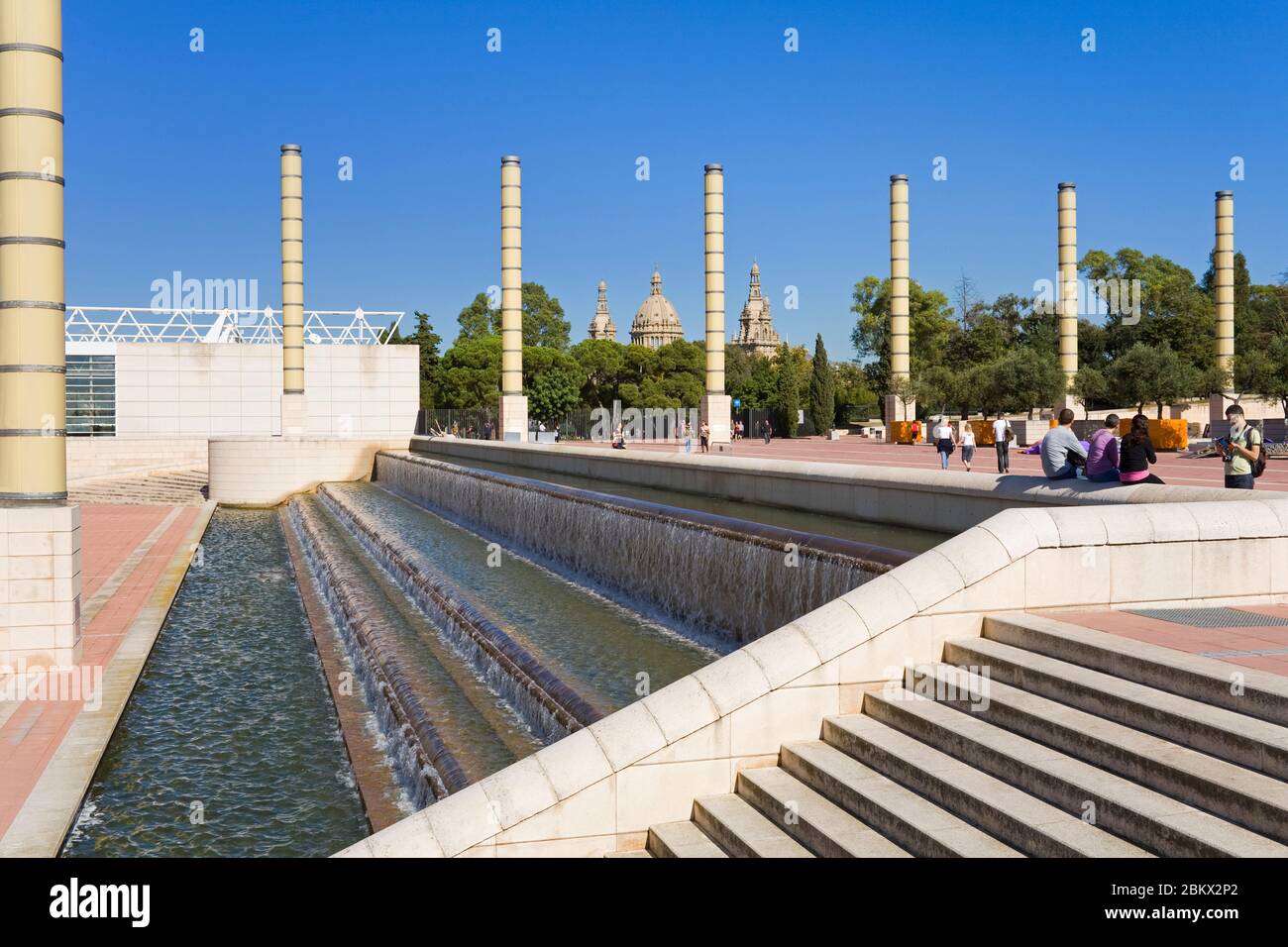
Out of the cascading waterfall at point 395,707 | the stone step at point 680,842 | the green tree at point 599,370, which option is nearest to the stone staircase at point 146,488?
the cascading waterfall at point 395,707

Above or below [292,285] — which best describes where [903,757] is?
below

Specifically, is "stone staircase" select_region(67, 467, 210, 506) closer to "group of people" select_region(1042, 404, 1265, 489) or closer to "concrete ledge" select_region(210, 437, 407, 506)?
"concrete ledge" select_region(210, 437, 407, 506)

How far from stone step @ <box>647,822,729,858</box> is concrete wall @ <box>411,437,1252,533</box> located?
16.0 feet

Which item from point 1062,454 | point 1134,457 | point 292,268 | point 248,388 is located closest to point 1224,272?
point 292,268

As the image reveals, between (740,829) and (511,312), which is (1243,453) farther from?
(511,312)

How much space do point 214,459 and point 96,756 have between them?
35119 millimetres

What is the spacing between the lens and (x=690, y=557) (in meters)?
13.8

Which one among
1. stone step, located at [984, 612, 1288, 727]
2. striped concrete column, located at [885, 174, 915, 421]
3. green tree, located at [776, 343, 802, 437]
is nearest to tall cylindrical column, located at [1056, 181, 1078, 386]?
striped concrete column, located at [885, 174, 915, 421]

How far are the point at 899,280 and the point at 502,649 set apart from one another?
121ft

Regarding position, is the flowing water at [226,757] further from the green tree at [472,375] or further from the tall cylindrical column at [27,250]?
the green tree at [472,375]

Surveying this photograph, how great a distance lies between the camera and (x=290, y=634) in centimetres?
1562
